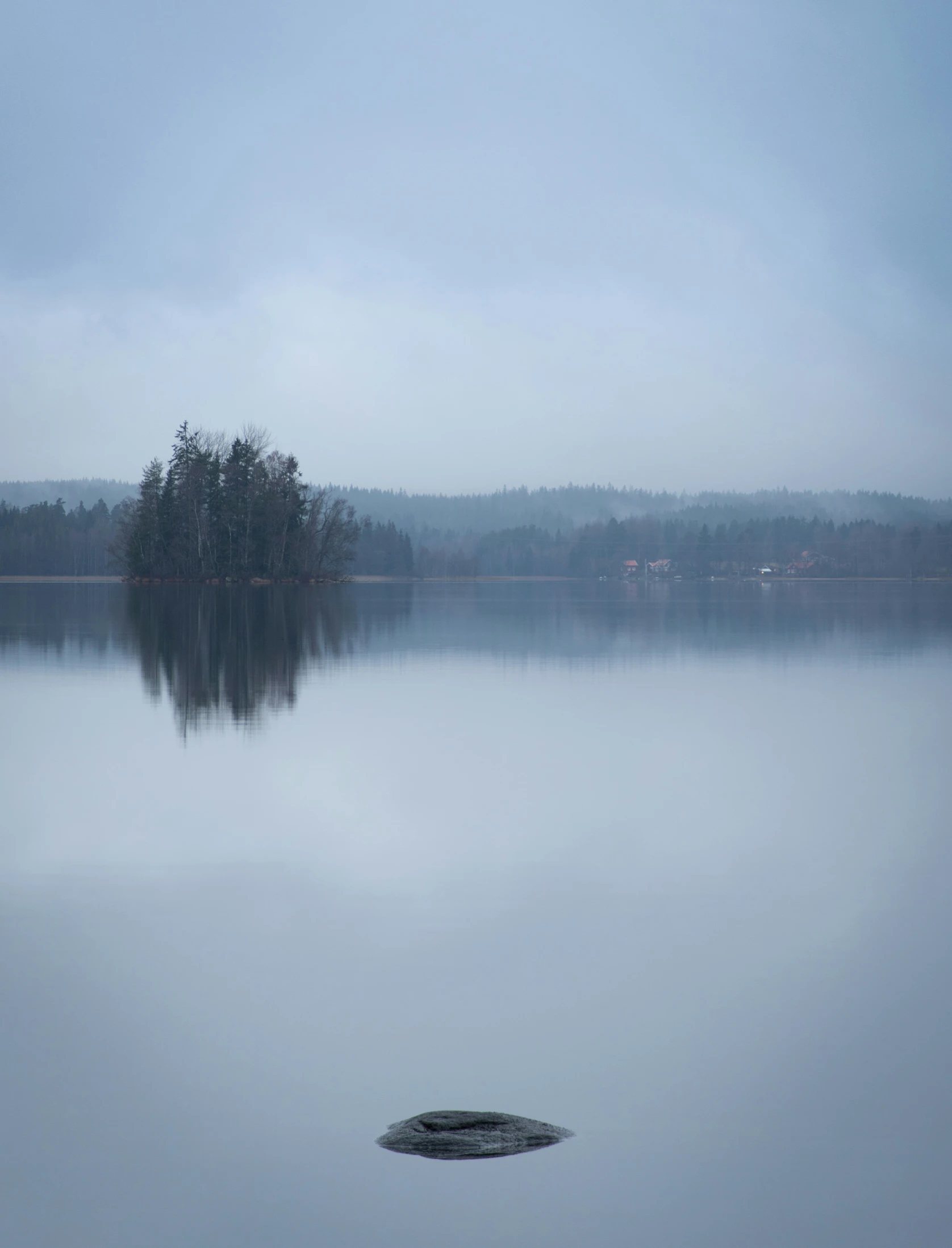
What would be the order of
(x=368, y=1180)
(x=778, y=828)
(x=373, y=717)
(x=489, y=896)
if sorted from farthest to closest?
(x=373, y=717) → (x=778, y=828) → (x=489, y=896) → (x=368, y=1180)

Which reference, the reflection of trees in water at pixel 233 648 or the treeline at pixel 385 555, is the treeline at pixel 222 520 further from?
the treeline at pixel 385 555

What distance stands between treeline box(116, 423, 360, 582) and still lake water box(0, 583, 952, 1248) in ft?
227

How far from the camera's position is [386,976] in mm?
5105

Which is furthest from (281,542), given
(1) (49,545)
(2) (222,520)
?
(1) (49,545)

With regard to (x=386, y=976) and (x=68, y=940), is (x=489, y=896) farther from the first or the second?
(x=68, y=940)

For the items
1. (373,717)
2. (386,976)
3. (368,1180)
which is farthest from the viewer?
(373,717)

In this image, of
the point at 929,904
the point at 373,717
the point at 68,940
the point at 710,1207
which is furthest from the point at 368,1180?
the point at 373,717

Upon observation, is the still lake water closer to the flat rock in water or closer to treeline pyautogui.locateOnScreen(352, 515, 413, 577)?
the flat rock in water

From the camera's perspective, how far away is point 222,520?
261 feet

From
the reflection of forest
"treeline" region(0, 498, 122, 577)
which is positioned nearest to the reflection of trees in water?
the reflection of forest

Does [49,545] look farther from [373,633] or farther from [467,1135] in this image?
[467,1135]

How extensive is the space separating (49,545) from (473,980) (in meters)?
151

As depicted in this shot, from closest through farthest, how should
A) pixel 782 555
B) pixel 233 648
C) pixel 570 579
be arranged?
pixel 233 648
pixel 782 555
pixel 570 579

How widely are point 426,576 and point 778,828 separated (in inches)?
6117
